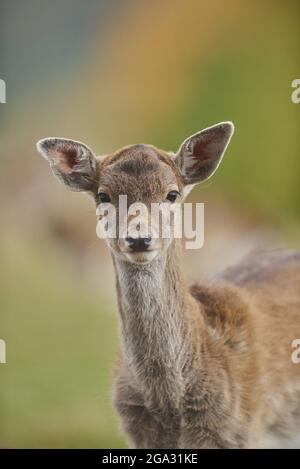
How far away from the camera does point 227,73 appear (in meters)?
5.20

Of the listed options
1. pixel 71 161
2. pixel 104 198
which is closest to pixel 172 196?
pixel 104 198

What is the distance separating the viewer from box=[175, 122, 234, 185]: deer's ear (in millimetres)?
4039

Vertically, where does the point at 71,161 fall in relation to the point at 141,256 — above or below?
above

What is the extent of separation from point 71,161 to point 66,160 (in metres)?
0.02

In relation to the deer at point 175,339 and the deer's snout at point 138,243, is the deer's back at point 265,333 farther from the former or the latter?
the deer's snout at point 138,243

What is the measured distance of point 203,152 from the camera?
4.11 metres

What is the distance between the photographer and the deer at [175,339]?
3.85 m

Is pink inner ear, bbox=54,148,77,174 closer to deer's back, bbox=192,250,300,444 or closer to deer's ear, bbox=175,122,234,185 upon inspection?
deer's ear, bbox=175,122,234,185

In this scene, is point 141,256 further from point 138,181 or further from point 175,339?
point 175,339

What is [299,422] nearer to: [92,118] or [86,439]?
[86,439]

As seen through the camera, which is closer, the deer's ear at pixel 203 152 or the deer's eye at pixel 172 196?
the deer's eye at pixel 172 196

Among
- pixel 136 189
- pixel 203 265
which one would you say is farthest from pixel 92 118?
pixel 136 189

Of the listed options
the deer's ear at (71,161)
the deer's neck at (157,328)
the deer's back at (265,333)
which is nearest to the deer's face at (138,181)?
the deer's ear at (71,161)

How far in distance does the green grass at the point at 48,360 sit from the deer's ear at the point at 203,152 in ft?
4.74
